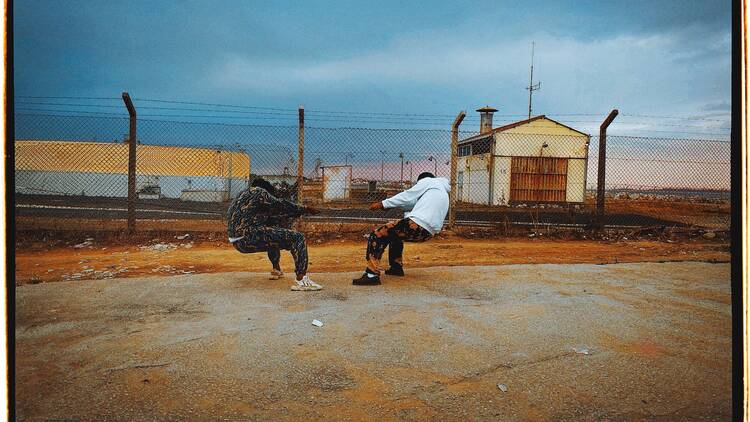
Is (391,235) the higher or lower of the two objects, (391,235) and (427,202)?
the lower

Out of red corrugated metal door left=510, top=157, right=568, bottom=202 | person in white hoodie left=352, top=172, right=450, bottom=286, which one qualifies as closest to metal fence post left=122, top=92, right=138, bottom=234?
person in white hoodie left=352, top=172, right=450, bottom=286

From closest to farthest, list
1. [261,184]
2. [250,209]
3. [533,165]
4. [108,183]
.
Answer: [250,209] < [261,184] < [533,165] < [108,183]

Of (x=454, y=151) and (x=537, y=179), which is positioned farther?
(x=537, y=179)

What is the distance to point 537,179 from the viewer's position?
75.0 ft

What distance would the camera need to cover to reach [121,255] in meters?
7.91

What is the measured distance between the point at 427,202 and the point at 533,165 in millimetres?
18139

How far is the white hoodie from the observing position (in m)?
5.92

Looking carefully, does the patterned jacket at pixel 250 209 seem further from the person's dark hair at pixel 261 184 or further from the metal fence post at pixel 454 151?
the metal fence post at pixel 454 151

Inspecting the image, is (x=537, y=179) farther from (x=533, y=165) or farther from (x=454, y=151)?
(x=454, y=151)

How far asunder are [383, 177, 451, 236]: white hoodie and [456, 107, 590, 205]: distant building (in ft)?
54.4

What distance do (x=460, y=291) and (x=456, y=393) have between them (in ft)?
8.43

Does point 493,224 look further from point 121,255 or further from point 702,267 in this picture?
point 121,255

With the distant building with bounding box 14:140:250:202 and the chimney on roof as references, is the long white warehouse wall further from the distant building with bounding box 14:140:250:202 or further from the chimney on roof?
the chimney on roof

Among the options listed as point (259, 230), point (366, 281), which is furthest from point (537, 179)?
point (259, 230)
